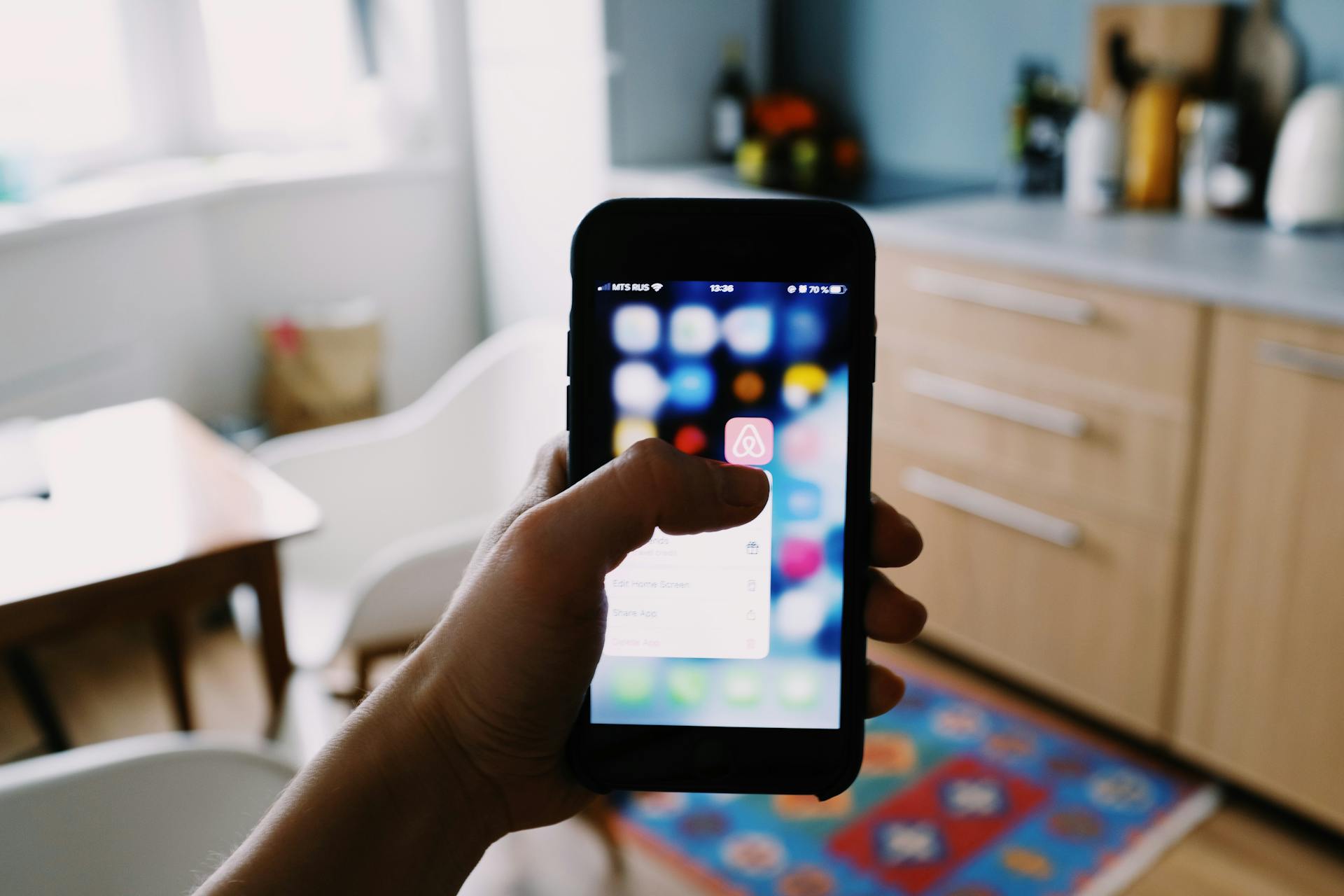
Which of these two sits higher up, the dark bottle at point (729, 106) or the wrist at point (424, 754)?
the dark bottle at point (729, 106)

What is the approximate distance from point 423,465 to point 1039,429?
1.09 m

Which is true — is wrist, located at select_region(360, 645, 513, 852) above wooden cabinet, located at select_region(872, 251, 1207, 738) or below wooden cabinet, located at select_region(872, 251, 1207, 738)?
above

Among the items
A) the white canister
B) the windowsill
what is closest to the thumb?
the white canister

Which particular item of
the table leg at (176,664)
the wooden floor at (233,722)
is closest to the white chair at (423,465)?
the table leg at (176,664)

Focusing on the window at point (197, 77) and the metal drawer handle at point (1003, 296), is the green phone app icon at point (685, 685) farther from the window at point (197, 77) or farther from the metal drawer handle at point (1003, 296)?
the window at point (197, 77)

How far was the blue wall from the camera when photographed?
2.50 metres

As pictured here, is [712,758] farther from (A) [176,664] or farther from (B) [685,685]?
(A) [176,664]

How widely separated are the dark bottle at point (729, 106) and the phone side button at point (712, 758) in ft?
7.97

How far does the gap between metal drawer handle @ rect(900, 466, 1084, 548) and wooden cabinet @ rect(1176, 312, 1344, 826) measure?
23cm

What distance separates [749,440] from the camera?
2.22 ft

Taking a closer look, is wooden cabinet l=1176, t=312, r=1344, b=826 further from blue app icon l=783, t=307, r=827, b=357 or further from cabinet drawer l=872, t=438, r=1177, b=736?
blue app icon l=783, t=307, r=827, b=357

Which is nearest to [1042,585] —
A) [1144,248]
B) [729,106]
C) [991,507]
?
[991,507]

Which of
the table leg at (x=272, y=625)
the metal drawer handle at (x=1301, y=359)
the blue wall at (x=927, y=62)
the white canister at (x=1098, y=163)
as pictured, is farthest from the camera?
the blue wall at (x=927, y=62)

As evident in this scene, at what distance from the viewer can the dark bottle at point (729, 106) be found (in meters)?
2.93
